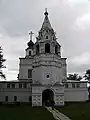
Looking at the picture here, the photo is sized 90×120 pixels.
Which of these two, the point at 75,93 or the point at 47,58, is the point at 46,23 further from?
the point at 75,93

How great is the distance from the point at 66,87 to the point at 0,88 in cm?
1418

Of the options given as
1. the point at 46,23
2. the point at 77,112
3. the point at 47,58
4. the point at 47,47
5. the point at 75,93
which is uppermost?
the point at 46,23

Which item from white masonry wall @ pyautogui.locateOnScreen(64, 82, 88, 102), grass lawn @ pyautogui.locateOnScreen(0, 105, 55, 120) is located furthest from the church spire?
grass lawn @ pyautogui.locateOnScreen(0, 105, 55, 120)

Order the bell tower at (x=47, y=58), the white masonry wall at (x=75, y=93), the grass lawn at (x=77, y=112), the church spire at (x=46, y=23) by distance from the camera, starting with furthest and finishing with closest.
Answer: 1. the white masonry wall at (x=75, y=93)
2. the church spire at (x=46, y=23)
3. the bell tower at (x=47, y=58)
4. the grass lawn at (x=77, y=112)

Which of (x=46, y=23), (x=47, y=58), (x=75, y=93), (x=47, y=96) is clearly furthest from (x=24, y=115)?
(x=46, y=23)

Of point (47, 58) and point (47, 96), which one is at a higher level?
point (47, 58)

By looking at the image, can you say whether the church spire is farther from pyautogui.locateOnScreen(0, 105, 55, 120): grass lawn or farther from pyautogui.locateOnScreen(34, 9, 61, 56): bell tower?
pyautogui.locateOnScreen(0, 105, 55, 120): grass lawn

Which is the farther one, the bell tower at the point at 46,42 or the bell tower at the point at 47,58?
the bell tower at the point at 46,42

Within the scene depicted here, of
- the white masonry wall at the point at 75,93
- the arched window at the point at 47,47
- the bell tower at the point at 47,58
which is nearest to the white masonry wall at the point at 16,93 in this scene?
the bell tower at the point at 47,58

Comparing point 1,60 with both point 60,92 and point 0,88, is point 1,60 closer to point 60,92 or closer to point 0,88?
point 0,88

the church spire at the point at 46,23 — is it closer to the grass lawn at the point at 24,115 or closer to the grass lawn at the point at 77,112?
the grass lawn at the point at 77,112

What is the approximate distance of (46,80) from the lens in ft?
137

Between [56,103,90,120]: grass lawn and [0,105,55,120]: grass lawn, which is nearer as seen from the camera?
[0,105,55,120]: grass lawn

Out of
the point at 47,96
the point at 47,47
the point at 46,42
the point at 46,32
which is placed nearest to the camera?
the point at 46,42
